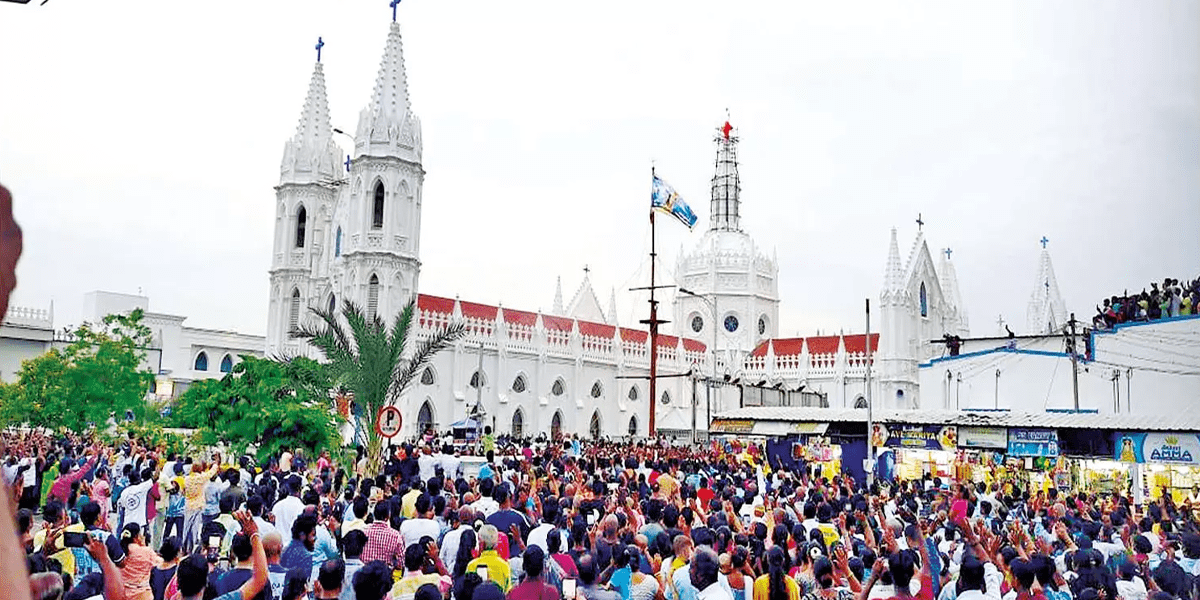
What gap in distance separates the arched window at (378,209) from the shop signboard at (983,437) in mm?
29650

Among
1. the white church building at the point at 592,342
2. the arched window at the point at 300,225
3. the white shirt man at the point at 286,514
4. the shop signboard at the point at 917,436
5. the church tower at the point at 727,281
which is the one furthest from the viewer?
the church tower at the point at 727,281

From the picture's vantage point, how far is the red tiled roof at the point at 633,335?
60222 mm

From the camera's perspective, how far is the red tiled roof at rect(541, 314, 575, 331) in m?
54.3

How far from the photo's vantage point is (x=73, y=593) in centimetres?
509

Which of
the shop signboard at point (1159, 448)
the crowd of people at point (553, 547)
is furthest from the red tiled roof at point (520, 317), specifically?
the crowd of people at point (553, 547)

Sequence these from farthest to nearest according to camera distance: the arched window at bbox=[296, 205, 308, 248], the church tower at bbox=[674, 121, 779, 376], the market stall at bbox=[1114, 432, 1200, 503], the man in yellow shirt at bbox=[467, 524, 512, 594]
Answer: the church tower at bbox=[674, 121, 779, 376]
the arched window at bbox=[296, 205, 308, 248]
the market stall at bbox=[1114, 432, 1200, 503]
the man in yellow shirt at bbox=[467, 524, 512, 594]

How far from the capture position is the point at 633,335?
2456 inches

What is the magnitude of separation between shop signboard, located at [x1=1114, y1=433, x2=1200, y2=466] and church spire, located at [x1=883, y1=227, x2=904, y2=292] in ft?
130

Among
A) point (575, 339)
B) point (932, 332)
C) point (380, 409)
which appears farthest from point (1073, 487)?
point (932, 332)

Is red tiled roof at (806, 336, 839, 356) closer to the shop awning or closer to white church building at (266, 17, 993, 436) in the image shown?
white church building at (266, 17, 993, 436)

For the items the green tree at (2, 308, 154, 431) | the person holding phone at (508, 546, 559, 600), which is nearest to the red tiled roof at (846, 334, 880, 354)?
the green tree at (2, 308, 154, 431)

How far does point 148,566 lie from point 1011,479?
2147 centimetres

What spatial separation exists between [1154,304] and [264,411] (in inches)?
1062

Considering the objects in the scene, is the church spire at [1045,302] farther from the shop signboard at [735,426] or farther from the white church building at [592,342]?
the shop signboard at [735,426]
